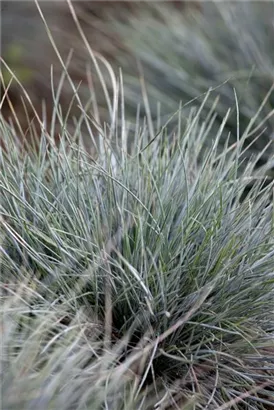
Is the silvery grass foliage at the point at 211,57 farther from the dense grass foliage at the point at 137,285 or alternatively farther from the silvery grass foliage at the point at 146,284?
the silvery grass foliage at the point at 146,284

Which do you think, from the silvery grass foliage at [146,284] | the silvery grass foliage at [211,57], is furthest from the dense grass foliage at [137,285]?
the silvery grass foliage at [211,57]

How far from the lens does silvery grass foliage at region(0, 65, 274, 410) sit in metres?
1.48

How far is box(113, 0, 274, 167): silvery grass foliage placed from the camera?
2.86 m

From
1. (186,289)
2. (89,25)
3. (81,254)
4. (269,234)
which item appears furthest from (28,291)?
(89,25)

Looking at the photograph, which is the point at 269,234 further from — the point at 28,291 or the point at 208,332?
the point at 28,291

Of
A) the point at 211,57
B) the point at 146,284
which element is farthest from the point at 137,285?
the point at 211,57

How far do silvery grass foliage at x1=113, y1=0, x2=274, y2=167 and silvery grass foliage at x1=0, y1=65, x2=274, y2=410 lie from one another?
1.07 m

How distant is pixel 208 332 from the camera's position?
162 cm

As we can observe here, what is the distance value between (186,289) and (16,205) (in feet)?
1.48

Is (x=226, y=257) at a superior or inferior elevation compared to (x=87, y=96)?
superior

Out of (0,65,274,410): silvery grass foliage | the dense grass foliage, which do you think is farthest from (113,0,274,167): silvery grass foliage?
(0,65,274,410): silvery grass foliage

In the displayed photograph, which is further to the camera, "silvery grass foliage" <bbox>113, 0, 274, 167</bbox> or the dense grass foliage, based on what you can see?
"silvery grass foliage" <bbox>113, 0, 274, 167</bbox>

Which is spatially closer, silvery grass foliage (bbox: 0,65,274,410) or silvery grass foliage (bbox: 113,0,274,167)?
silvery grass foliage (bbox: 0,65,274,410)

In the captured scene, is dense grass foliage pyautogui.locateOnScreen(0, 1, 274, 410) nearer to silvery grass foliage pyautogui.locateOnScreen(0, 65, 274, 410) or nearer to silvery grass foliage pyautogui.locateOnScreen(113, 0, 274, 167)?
silvery grass foliage pyautogui.locateOnScreen(0, 65, 274, 410)
